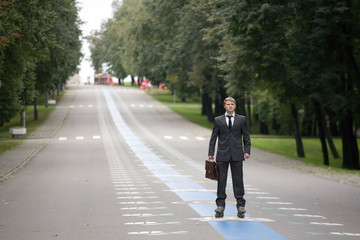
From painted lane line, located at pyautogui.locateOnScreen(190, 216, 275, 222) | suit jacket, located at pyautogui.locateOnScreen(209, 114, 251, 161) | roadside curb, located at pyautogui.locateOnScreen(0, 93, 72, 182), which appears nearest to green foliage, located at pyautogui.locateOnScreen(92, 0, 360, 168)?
roadside curb, located at pyautogui.locateOnScreen(0, 93, 72, 182)

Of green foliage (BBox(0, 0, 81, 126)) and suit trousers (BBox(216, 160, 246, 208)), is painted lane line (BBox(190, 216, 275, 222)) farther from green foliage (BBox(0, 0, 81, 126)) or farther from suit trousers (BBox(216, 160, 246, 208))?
green foliage (BBox(0, 0, 81, 126))

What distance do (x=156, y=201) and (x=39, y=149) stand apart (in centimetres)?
1992

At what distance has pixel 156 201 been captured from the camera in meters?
12.5

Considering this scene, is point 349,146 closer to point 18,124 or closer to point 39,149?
point 39,149

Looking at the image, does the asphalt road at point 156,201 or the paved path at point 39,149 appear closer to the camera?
the asphalt road at point 156,201

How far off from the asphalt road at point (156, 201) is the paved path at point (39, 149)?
615 millimetres

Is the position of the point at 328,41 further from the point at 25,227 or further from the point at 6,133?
the point at 6,133

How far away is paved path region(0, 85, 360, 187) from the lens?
2002 centimetres

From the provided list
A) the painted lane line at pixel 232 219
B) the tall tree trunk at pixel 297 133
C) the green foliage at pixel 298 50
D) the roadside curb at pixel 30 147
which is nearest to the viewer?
the painted lane line at pixel 232 219

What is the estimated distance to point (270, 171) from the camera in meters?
21.3

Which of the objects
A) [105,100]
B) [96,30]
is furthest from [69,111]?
[96,30]

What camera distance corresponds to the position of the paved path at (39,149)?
65.7 ft

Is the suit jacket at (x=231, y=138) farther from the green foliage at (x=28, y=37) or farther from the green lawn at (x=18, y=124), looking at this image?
the green lawn at (x=18, y=124)

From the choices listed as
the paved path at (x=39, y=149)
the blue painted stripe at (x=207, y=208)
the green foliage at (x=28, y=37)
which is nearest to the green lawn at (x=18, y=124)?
the paved path at (x=39, y=149)
